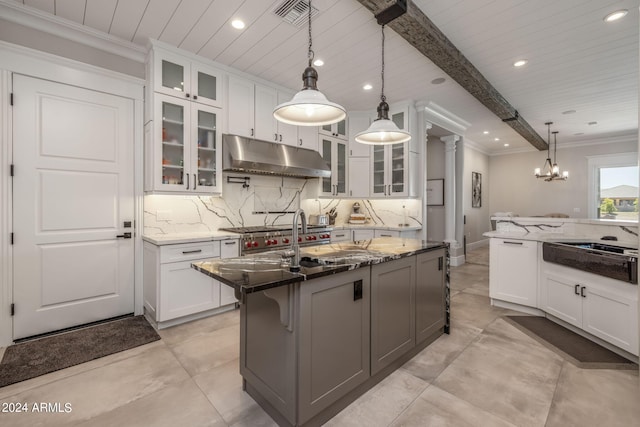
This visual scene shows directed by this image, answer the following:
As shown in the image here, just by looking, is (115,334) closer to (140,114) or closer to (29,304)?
(29,304)

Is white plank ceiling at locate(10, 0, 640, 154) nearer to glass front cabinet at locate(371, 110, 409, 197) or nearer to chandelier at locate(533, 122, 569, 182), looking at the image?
glass front cabinet at locate(371, 110, 409, 197)

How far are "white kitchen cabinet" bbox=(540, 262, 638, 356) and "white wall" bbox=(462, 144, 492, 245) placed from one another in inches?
184

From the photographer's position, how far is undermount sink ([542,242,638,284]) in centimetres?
236

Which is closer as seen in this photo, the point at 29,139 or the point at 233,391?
the point at 233,391

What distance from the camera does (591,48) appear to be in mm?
3172

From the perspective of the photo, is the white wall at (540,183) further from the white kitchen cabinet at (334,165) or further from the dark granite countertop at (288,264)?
the dark granite countertop at (288,264)

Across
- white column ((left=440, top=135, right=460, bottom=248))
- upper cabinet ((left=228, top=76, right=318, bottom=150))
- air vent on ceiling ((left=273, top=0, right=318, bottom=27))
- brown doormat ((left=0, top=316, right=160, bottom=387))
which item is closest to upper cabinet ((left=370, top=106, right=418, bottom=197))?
white column ((left=440, top=135, right=460, bottom=248))

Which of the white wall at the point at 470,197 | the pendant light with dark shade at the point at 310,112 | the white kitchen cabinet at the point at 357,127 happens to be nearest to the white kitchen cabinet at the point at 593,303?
the pendant light with dark shade at the point at 310,112

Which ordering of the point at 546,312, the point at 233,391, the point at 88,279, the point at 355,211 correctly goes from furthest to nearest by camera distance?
the point at 355,211
the point at 546,312
the point at 88,279
the point at 233,391

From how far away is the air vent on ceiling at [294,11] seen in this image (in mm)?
2471

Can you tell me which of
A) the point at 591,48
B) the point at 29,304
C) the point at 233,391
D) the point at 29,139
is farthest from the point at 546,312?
the point at 29,139

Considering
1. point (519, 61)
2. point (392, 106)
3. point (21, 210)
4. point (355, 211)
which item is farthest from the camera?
point (355, 211)

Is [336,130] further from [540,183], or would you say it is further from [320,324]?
[540,183]

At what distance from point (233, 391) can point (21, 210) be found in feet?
8.47
